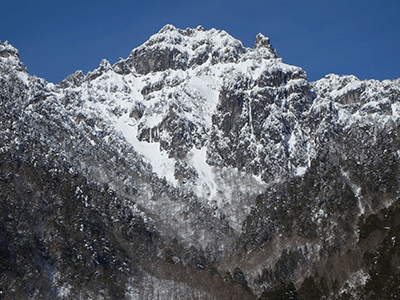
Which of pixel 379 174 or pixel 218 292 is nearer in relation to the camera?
pixel 218 292

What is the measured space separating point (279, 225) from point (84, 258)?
79.1 m

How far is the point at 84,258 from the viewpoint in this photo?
6147 inches

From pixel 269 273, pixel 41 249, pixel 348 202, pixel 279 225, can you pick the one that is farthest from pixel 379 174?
pixel 41 249

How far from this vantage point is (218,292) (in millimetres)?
159375

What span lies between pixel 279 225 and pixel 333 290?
6726cm

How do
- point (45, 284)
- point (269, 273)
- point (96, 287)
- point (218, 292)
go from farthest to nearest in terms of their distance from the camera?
point (269, 273) < point (218, 292) < point (96, 287) < point (45, 284)

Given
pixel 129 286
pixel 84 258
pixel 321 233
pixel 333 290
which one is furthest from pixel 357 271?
pixel 84 258

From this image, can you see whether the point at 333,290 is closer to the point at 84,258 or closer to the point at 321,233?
the point at 321,233

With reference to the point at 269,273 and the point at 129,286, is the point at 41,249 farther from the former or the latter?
the point at 269,273

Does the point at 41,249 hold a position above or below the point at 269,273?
above

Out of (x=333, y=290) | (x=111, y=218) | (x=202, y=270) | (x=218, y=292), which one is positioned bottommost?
(x=333, y=290)

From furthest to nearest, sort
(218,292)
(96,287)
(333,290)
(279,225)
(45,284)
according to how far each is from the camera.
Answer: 1. (279,225)
2. (218,292)
3. (96,287)
4. (45,284)
5. (333,290)

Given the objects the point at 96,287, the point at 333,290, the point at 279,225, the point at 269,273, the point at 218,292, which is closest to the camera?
the point at 333,290

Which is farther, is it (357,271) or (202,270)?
(202,270)
